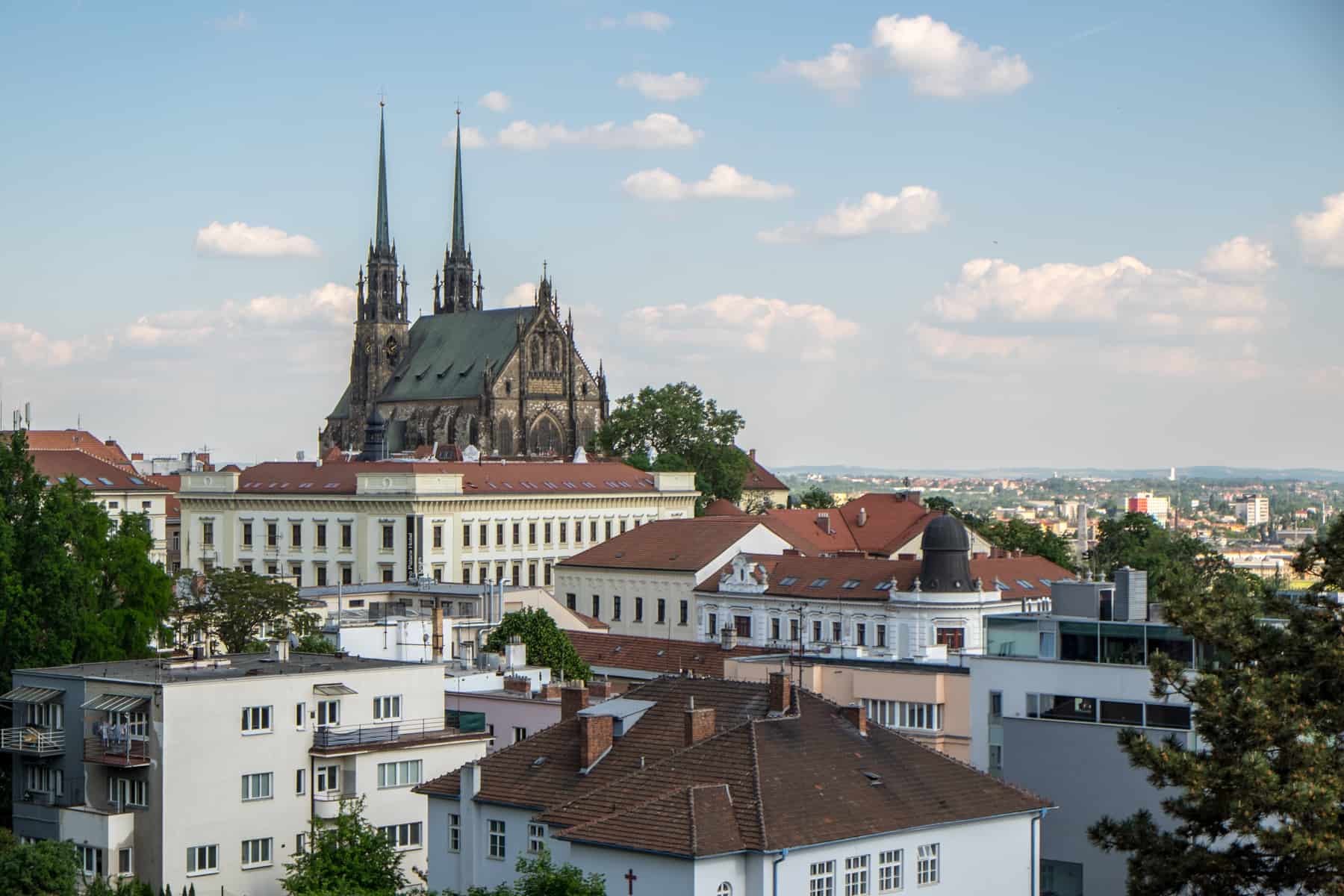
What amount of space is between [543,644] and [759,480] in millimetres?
101817

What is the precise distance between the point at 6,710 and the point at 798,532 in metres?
60.0

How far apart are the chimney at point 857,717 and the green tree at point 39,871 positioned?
17.2 m

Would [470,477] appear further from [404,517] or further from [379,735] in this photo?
[379,735]

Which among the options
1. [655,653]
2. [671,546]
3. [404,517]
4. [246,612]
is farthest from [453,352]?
[655,653]

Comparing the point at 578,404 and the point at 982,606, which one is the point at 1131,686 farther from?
the point at 578,404

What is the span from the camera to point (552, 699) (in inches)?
2149

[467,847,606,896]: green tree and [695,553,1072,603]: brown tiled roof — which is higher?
[695,553,1072,603]: brown tiled roof

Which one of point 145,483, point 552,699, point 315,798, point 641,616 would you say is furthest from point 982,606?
point 145,483

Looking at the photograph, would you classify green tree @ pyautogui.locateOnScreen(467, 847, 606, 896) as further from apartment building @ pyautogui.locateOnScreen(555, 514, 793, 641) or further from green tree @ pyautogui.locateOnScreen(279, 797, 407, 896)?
apartment building @ pyautogui.locateOnScreen(555, 514, 793, 641)

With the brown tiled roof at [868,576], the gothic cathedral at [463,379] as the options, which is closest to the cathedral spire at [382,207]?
the gothic cathedral at [463,379]

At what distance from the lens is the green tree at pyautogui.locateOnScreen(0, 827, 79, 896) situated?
42969mm

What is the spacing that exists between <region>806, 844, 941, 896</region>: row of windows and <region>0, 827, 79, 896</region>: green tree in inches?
681

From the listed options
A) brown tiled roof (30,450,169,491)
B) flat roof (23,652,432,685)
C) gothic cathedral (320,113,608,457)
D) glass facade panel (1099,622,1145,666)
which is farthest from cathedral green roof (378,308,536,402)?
glass facade panel (1099,622,1145,666)

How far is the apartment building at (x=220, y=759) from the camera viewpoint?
47.2m
